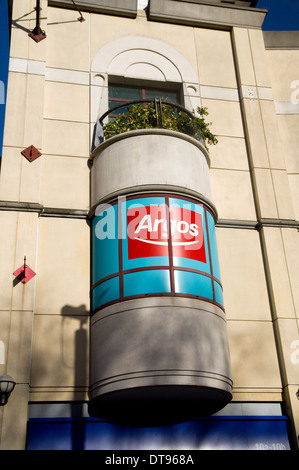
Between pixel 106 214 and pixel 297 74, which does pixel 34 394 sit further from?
pixel 297 74

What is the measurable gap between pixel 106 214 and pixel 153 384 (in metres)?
4.37

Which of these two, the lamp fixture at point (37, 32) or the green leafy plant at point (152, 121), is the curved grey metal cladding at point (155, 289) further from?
the lamp fixture at point (37, 32)

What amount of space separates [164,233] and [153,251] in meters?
0.53

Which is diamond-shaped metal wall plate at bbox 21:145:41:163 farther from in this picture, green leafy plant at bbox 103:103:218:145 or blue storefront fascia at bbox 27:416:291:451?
blue storefront fascia at bbox 27:416:291:451

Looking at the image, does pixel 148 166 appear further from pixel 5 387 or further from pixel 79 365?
pixel 5 387

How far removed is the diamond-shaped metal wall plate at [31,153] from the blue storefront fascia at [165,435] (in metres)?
6.46

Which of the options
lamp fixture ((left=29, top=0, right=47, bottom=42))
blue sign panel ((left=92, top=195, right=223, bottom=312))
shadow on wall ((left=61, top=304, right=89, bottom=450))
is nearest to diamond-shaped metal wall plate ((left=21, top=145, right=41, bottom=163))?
blue sign panel ((left=92, top=195, right=223, bottom=312))

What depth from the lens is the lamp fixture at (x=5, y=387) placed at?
37.1 feet

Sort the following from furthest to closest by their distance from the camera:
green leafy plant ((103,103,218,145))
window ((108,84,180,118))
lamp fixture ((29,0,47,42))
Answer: window ((108,84,180,118)) < lamp fixture ((29,0,47,42)) < green leafy plant ((103,103,218,145))

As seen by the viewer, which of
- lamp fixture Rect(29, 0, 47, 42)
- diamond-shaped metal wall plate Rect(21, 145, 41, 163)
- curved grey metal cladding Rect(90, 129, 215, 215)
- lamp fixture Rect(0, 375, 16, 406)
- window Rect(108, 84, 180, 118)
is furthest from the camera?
window Rect(108, 84, 180, 118)

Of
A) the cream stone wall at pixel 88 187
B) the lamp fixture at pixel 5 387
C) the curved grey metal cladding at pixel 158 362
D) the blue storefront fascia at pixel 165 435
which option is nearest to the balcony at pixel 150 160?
the cream stone wall at pixel 88 187

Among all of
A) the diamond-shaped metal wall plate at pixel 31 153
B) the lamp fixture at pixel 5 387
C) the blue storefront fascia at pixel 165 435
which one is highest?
the diamond-shaped metal wall plate at pixel 31 153

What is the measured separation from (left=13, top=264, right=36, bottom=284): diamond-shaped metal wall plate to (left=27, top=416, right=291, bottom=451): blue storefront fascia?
3092 millimetres

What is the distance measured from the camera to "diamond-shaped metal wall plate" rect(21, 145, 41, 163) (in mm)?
14383
